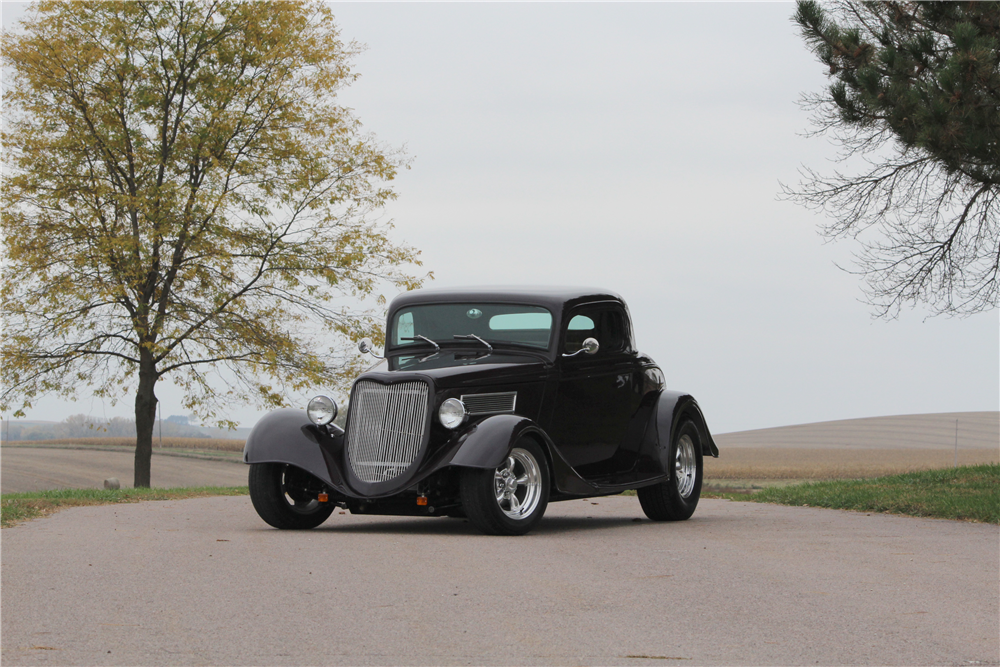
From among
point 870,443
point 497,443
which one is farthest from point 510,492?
point 870,443

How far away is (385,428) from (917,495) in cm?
791

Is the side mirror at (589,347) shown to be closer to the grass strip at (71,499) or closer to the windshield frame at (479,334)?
the windshield frame at (479,334)

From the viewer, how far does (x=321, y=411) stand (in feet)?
32.4

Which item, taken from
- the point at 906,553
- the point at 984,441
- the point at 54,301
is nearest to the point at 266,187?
the point at 54,301

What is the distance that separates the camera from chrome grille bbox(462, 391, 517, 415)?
955 cm

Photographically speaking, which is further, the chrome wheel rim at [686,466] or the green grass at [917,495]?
the green grass at [917,495]

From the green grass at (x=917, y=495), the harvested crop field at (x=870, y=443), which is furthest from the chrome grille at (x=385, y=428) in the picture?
the harvested crop field at (x=870, y=443)

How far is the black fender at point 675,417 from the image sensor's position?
440 inches

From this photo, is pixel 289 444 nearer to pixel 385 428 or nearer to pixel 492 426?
pixel 385 428

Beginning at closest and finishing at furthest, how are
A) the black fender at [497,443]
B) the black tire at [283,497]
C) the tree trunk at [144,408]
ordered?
1. the black fender at [497,443]
2. the black tire at [283,497]
3. the tree trunk at [144,408]

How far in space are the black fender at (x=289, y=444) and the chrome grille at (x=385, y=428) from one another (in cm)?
31

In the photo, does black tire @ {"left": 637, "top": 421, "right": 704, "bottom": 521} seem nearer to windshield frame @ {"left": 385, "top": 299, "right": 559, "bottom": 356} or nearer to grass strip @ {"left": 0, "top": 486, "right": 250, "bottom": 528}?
windshield frame @ {"left": 385, "top": 299, "right": 559, "bottom": 356}

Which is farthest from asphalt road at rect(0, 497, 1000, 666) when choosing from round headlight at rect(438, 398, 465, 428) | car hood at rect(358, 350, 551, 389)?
car hood at rect(358, 350, 551, 389)

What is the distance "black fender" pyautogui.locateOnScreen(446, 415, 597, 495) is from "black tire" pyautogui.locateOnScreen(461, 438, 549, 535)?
4.2 inches
